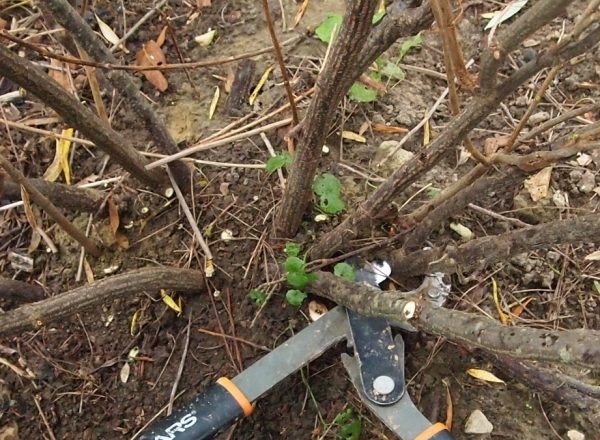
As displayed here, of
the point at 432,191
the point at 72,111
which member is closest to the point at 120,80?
the point at 72,111

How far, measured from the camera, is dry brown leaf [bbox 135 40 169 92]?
1.75 meters

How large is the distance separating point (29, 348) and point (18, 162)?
503 millimetres

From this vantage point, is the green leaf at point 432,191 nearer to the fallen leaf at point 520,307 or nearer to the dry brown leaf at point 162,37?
the fallen leaf at point 520,307

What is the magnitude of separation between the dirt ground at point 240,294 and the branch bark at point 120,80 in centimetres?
7

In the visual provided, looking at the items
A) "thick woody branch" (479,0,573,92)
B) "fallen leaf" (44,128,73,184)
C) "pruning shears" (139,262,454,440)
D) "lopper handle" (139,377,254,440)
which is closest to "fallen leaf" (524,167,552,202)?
"pruning shears" (139,262,454,440)

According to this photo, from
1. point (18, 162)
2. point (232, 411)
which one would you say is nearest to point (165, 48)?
point (18, 162)

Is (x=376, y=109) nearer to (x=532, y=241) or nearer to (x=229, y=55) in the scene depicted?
(x=229, y=55)

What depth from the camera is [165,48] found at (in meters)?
1.81

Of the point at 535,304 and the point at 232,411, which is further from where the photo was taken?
the point at 535,304

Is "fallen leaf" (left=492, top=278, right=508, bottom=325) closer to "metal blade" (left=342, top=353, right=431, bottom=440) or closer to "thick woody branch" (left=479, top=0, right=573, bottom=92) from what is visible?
"metal blade" (left=342, top=353, right=431, bottom=440)

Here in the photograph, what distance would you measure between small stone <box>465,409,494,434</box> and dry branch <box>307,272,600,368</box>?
0.35 meters

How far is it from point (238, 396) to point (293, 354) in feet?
0.46

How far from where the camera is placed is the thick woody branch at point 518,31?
0.74m

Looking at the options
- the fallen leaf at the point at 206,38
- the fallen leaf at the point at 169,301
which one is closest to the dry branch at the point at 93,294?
the fallen leaf at the point at 169,301
